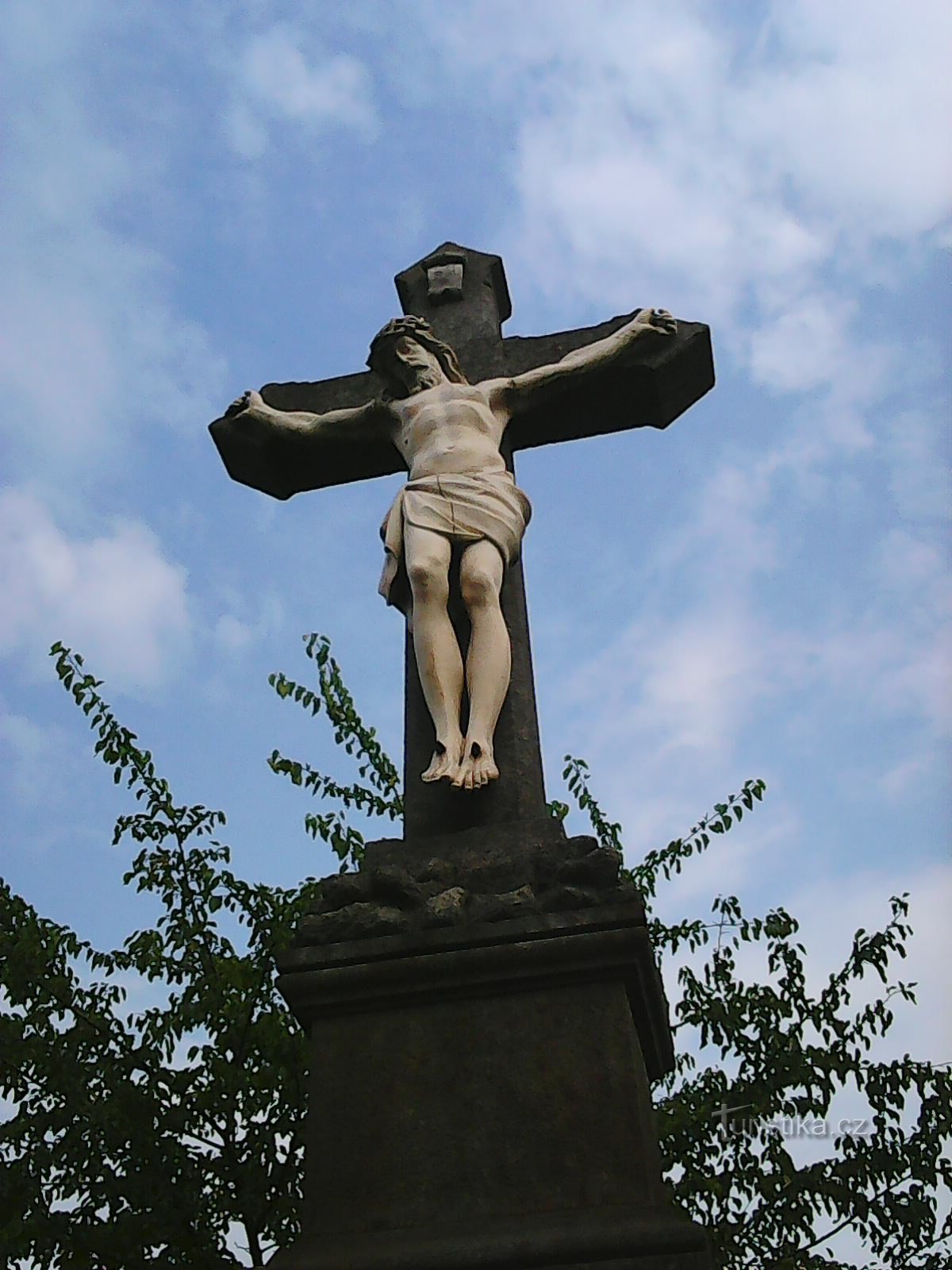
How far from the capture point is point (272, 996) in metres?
6.37

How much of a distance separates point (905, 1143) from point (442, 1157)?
363 centimetres

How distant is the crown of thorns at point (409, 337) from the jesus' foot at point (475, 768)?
190 centimetres

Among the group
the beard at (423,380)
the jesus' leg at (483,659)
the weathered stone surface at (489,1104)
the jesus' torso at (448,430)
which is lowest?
the weathered stone surface at (489,1104)

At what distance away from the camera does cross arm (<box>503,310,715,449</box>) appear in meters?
5.15

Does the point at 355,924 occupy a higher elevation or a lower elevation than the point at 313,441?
lower

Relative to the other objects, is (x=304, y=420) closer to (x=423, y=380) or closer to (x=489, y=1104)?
(x=423, y=380)

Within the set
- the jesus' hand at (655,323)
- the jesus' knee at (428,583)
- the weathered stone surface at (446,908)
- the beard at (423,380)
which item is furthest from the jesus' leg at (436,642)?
the jesus' hand at (655,323)

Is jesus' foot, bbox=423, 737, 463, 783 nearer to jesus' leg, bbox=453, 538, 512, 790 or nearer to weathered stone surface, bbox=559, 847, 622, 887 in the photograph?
jesus' leg, bbox=453, 538, 512, 790

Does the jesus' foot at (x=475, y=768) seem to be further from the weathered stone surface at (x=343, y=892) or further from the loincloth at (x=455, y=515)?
the loincloth at (x=455, y=515)

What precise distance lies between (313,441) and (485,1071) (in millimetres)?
3033

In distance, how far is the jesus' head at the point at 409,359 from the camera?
4.98 metres

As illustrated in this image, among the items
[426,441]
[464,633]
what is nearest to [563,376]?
[426,441]

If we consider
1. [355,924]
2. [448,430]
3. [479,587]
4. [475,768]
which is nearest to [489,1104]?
[355,924]

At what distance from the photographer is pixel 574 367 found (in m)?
5.11
